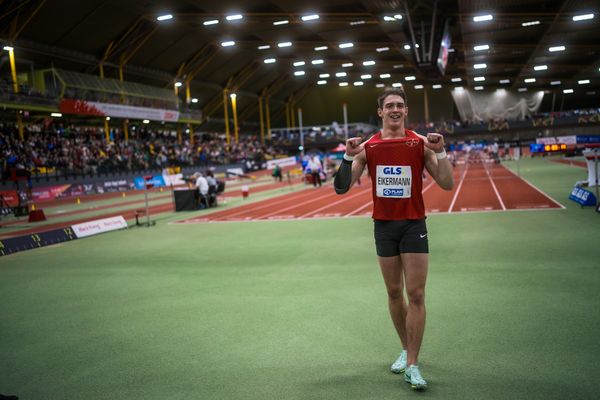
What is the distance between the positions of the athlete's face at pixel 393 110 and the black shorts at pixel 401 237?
773 mm

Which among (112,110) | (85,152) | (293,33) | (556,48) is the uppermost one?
(293,33)

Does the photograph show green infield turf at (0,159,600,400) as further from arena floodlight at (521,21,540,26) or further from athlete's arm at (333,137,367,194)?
arena floodlight at (521,21,540,26)

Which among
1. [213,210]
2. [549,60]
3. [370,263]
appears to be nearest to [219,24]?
[213,210]

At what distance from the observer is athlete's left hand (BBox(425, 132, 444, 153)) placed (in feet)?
12.0

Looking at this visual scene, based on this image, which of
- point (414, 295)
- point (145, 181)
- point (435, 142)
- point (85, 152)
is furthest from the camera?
point (85, 152)

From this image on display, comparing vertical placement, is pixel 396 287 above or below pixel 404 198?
below

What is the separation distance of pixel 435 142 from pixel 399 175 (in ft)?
1.23

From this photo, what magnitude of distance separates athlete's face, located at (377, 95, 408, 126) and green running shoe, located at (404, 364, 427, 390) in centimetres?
189

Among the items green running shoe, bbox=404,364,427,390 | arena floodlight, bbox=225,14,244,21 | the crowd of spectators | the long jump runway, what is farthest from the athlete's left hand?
arena floodlight, bbox=225,14,244,21

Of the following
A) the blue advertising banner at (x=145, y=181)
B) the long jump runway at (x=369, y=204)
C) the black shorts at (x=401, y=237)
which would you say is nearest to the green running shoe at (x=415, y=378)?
the black shorts at (x=401, y=237)

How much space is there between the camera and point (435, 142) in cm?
368

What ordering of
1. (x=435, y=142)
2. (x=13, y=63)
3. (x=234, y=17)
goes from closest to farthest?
(x=435, y=142), (x=13, y=63), (x=234, y=17)

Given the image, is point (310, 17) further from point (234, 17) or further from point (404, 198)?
point (404, 198)

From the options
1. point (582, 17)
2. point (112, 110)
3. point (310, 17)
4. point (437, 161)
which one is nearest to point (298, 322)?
point (437, 161)
